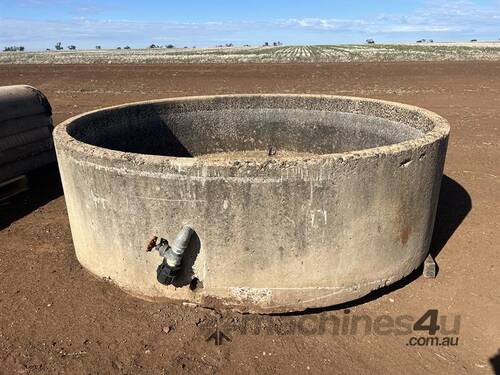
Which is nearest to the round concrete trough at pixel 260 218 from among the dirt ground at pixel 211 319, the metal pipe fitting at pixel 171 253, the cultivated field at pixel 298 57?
the metal pipe fitting at pixel 171 253

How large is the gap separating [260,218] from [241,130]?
4.22 metres

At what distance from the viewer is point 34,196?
790 cm

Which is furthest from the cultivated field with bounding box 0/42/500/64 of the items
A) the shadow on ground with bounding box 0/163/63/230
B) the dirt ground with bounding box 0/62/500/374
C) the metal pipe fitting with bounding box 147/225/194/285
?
the metal pipe fitting with bounding box 147/225/194/285

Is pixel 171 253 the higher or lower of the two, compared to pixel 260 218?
lower

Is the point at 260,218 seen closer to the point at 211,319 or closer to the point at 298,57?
the point at 211,319

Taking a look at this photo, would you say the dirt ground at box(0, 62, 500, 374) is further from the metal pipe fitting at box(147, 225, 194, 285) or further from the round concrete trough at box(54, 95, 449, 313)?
the metal pipe fitting at box(147, 225, 194, 285)

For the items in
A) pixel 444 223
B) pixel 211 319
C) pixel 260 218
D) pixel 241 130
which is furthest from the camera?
pixel 241 130

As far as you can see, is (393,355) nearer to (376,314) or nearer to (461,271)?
(376,314)

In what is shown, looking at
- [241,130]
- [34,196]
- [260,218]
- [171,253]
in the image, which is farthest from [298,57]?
[171,253]

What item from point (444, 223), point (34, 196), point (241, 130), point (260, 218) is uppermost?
point (260, 218)

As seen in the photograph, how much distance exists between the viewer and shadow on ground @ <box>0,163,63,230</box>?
7.17m

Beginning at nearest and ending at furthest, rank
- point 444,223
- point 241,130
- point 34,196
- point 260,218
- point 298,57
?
point 260,218 < point 444,223 < point 34,196 < point 241,130 < point 298,57

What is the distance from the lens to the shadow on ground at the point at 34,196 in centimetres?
717

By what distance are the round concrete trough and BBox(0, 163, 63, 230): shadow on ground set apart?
8.91ft
